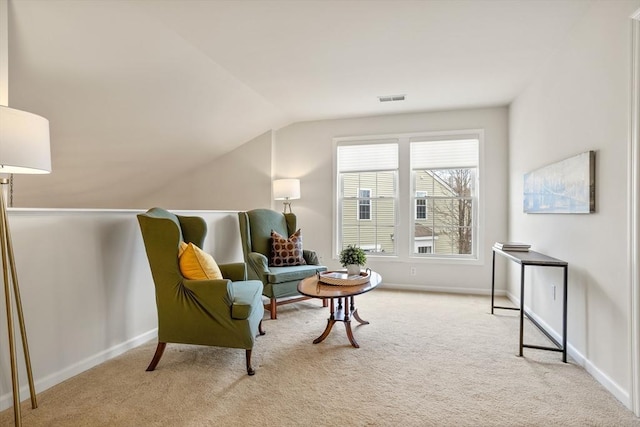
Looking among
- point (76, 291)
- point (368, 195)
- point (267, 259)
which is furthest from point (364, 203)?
point (76, 291)

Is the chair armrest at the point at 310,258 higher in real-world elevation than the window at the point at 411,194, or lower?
lower

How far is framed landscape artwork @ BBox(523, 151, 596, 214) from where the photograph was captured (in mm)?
2229

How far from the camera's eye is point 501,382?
210 cm

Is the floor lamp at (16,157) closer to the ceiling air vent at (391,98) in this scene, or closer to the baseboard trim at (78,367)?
the baseboard trim at (78,367)

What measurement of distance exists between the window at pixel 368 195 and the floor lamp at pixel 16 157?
3.75 meters

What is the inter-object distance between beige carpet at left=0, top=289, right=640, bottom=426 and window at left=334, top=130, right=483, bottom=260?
1.83 metres

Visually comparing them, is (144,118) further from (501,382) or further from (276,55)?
(501,382)

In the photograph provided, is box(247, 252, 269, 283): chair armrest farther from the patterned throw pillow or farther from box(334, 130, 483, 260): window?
box(334, 130, 483, 260): window

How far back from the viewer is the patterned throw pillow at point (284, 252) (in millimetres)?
3738

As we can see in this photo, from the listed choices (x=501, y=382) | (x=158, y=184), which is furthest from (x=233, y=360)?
(x=158, y=184)

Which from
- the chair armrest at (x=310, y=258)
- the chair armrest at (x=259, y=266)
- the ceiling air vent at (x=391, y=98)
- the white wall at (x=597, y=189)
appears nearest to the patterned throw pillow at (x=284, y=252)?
the chair armrest at (x=310, y=258)

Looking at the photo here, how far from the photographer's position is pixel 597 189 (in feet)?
7.19

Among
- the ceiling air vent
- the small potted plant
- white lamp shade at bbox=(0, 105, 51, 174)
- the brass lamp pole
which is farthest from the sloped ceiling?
the small potted plant

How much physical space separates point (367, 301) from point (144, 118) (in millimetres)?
3289
